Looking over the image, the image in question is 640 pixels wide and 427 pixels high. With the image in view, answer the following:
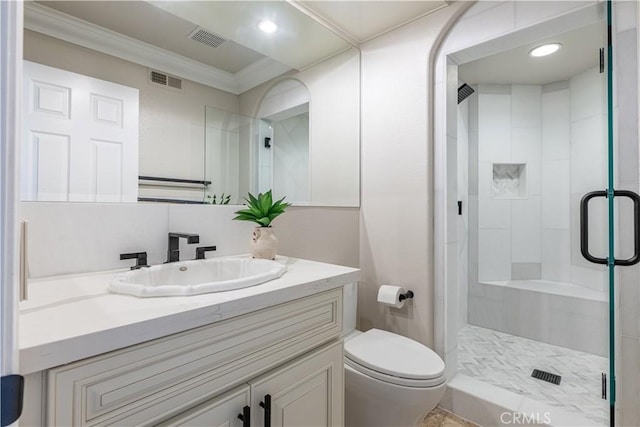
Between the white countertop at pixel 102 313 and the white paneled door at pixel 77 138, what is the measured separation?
315 millimetres

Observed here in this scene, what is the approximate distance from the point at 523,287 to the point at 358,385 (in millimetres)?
2018

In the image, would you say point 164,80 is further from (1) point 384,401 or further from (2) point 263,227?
(1) point 384,401

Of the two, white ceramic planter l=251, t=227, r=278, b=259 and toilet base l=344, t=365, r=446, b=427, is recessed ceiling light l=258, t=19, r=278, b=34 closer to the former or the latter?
white ceramic planter l=251, t=227, r=278, b=259

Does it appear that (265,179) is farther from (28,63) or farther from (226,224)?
(28,63)

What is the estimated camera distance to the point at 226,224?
4.92 feet

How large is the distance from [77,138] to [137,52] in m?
0.44

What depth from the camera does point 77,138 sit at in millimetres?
1107

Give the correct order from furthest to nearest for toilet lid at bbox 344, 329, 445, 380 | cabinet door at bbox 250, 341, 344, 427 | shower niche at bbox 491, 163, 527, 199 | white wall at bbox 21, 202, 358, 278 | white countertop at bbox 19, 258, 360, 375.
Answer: shower niche at bbox 491, 163, 527, 199, toilet lid at bbox 344, 329, 445, 380, white wall at bbox 21, 202, 358, 278, cabinet door at bbox 250, 341, 344, 427, white countertop at bbox 19, 258, 360, 375

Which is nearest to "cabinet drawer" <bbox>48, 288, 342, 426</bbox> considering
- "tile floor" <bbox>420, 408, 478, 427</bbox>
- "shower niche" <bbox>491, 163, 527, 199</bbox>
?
"tile floor" <bbox>420, 408, 478, 427</bbox>

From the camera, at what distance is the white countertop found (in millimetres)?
554

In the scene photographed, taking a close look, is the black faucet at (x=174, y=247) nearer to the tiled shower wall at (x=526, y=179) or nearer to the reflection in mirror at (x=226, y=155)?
the reflection in mirror at (x=226, y=155)

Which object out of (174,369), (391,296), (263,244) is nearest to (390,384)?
(391,296)

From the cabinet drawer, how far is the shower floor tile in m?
1.53

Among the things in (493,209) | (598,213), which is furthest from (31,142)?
(598,213)
